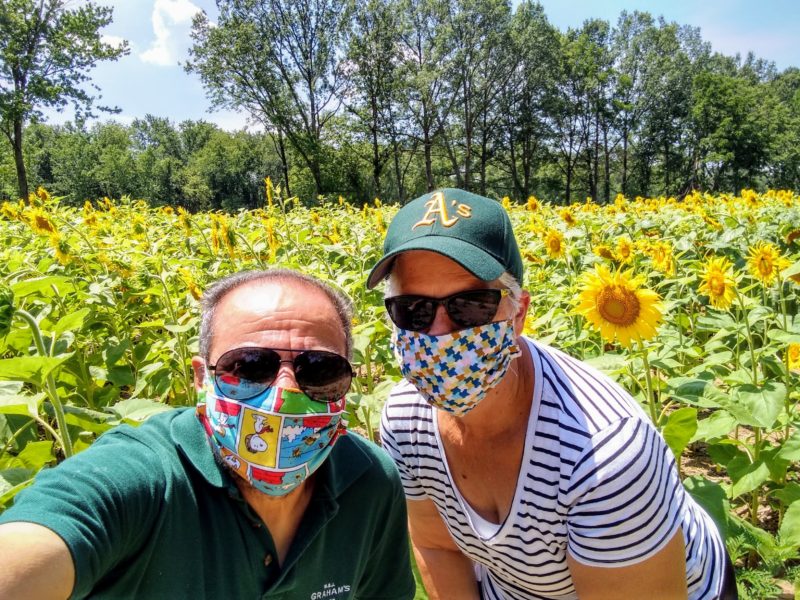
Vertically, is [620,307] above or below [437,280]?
below

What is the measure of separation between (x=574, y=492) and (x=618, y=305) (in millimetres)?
1053

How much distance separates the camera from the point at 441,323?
1582mm

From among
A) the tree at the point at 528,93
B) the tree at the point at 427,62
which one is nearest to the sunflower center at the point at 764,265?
the tree at the point at 427,62

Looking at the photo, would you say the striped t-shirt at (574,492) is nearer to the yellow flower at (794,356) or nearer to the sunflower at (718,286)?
the sunflower at (718,286)

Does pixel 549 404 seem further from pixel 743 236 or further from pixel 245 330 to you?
pixel 743 236

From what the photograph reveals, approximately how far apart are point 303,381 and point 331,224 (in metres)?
5.23

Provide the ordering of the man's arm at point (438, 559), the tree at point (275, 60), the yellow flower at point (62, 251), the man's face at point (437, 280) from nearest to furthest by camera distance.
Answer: the man's face at point (437, 280) → the man's arm at point (438, 559) → the yellow flower at point (62, 251) → the tree at point (275, 60)

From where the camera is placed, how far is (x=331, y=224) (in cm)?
647

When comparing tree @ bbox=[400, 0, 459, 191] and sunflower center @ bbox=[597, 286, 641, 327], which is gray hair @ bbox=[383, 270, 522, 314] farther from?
tree @ bbox=[400, 0, 459, 191]

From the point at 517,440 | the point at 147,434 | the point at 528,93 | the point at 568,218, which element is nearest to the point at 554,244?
the point at 568,218

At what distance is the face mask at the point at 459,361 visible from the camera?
1575mm

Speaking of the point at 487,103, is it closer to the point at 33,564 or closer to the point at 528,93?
the point at 528,93

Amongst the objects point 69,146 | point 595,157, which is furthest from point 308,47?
point 69,146

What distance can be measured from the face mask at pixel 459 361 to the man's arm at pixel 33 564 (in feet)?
3.11
